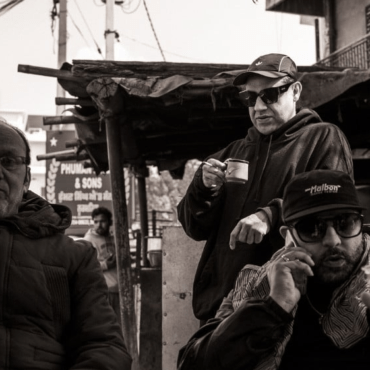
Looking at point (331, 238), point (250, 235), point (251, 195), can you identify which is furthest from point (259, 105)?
point (331, 238)

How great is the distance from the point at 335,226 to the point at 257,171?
1400 millimetres

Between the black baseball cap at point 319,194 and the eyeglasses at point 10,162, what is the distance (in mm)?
1104

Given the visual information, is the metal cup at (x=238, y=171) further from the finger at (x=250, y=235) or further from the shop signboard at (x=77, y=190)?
the shop signboard at (x=77, y=190)

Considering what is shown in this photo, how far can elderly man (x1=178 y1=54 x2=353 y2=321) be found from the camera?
4402 millimetres

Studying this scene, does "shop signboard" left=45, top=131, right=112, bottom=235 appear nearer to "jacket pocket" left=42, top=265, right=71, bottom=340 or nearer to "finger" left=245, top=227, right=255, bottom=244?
"finger" left=245, top=227, right=255, bottom=244

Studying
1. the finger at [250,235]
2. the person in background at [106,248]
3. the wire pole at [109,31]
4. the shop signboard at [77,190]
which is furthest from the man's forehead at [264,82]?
the wire pole at [109,31]

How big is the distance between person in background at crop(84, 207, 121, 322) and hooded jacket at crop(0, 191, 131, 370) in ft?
25.7

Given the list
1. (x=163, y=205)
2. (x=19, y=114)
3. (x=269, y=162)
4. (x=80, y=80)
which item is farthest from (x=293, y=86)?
(x=19, y=114)

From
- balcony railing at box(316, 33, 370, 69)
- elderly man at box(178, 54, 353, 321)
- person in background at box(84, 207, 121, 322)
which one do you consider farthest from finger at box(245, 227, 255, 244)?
balcony railing at box(316, 33, 370, 69)

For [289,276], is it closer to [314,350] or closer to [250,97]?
[314,350]

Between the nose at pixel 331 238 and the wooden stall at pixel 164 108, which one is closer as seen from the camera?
the nose at pixel 331 238

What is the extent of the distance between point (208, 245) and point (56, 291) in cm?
165

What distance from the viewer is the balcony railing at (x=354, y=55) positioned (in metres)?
17.1

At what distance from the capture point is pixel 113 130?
8180mm
